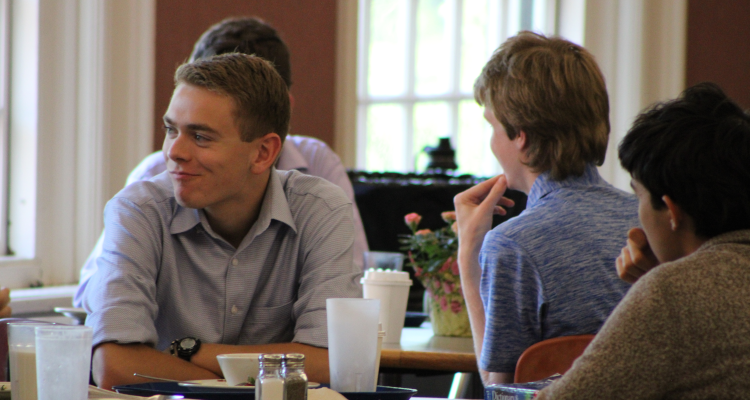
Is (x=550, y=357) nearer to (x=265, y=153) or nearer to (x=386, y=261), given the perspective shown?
(x=265, y=153)

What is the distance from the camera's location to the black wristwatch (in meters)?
1.43

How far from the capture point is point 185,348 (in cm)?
144

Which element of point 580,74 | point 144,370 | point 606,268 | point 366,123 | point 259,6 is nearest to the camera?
point 144,370

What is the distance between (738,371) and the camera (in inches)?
35.1

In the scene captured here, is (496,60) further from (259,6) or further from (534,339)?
(259,6)

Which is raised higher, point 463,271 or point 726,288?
point 726,288

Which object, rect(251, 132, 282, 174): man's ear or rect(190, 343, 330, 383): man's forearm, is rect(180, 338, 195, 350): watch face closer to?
rect(190, 343, 330, 383): man's forearm

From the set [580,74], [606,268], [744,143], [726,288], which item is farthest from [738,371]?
[580,74]

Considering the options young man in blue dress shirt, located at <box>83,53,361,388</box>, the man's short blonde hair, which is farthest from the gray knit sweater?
the man's short blonde hair

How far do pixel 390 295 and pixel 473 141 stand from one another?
258cm

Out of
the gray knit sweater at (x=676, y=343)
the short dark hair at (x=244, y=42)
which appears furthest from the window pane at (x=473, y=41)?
the gray knit sweater at (x=676, y=343)

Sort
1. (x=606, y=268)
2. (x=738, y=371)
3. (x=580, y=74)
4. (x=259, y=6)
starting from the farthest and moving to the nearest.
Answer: (x=259, y=6) → (x=580, y=74) → (x=606, y=268) → (x=738, y=371)

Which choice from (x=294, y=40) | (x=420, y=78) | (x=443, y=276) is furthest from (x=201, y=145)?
(x=420, y=78)

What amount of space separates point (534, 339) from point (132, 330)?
0.72 meters
